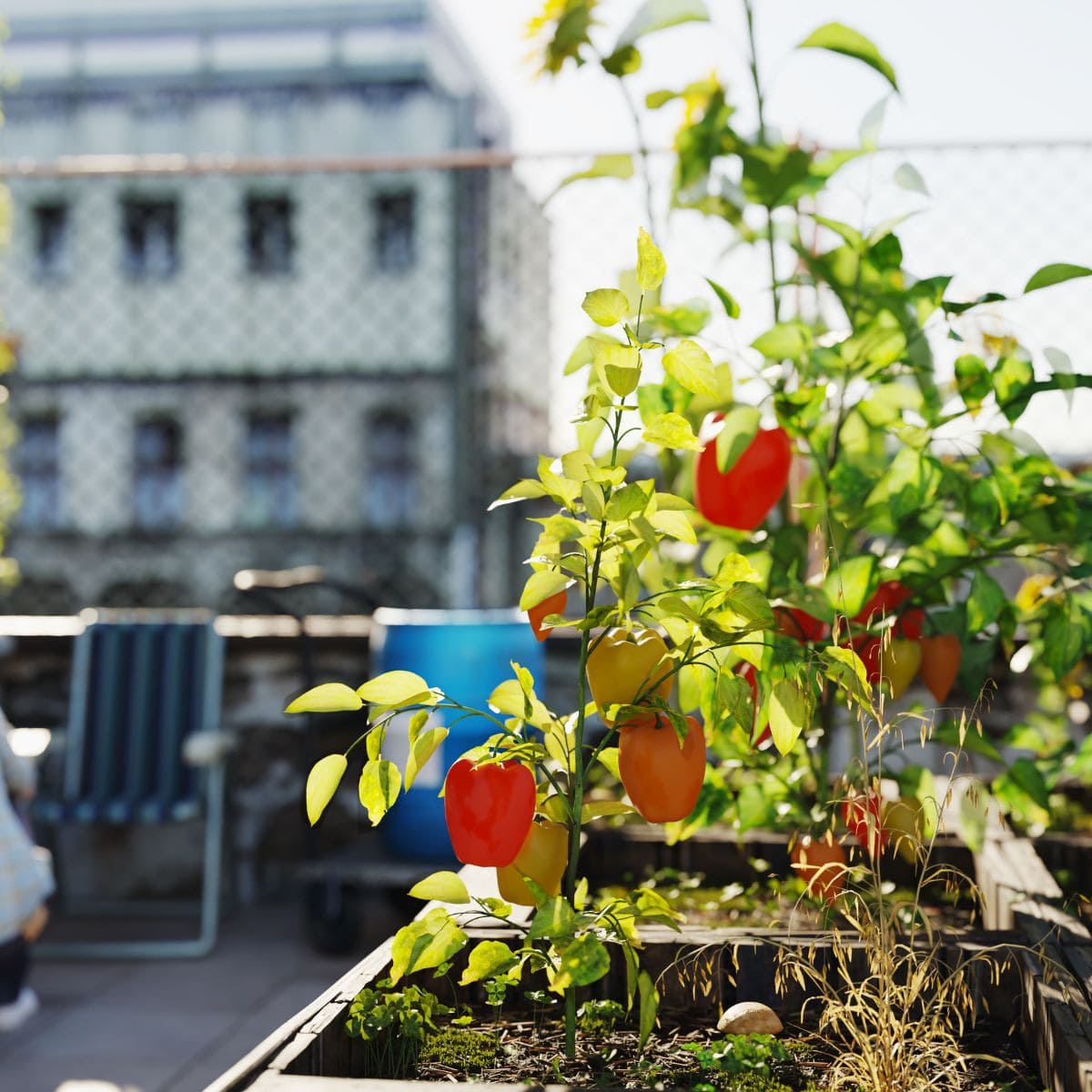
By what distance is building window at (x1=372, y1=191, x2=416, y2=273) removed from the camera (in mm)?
14125

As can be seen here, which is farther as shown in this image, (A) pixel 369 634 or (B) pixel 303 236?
(B) pixel 303 236

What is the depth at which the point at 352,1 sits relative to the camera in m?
16.4

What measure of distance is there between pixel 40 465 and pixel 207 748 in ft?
42.9

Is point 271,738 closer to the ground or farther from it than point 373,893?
farther from it

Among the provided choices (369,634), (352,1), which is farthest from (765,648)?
(352,1)

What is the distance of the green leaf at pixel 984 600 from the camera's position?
1278 mm

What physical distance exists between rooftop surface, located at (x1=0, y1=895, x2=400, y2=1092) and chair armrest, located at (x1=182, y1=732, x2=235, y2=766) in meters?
0.45

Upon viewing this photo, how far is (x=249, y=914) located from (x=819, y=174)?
2598mm

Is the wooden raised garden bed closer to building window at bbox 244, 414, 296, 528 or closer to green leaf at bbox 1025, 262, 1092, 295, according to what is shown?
green leaf at bbox 1025, 262, 1092, 295

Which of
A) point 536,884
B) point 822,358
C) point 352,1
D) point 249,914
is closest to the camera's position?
point 536,884

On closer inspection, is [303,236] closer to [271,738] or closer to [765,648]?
[271,738]

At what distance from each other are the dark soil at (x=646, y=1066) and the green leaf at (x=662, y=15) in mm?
1030

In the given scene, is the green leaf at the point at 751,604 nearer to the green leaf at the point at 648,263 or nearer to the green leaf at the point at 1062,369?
the green leaf at the point at 648,263

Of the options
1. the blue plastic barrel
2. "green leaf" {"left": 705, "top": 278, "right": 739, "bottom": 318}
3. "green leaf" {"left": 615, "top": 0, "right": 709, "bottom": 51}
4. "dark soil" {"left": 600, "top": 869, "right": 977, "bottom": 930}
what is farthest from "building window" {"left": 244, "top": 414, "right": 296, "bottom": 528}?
"green leaf" {"left": 705, "top": 278, "right": 739, "bottom": 318}
